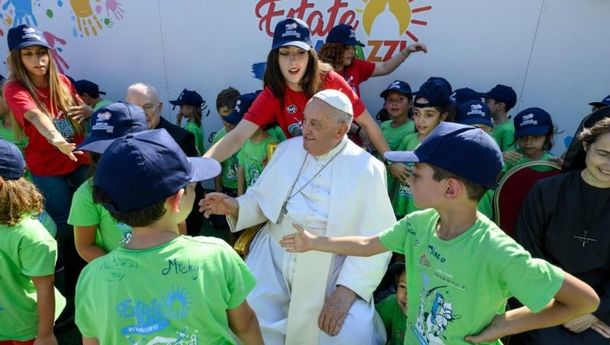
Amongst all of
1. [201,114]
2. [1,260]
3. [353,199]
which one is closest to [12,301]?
[1,260]

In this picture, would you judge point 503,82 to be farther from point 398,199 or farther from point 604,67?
point 398,199

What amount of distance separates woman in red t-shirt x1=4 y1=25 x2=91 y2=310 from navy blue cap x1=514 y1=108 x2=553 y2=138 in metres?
3.22

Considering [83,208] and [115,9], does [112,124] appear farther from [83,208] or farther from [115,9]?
[115,9]

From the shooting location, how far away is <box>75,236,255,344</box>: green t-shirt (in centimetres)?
137

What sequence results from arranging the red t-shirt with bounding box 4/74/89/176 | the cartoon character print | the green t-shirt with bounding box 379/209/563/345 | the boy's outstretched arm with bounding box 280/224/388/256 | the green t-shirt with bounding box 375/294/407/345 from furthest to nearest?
the red t-shirt with bounding box 4/74/89/176, the green t-shirt with bounding box 375/294/407/345, the boy's outstretched arm with bounding box 280/224/388/256, the cartoon character print, the green t-shirt with bounding box 379/209/563/345

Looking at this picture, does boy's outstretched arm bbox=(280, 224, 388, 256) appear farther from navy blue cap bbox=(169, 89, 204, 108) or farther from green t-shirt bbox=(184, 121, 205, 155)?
navy blue cap bbox=(169, 89, 204, 108)

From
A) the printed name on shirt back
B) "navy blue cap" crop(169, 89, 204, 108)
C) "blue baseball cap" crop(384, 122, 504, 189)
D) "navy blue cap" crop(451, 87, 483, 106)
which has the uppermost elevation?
"blue baseball cap" crop(384, 122, 504, 189)

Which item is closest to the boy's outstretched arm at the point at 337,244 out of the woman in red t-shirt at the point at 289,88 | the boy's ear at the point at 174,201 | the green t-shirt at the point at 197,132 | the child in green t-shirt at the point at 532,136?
the boy's ear at the point at 174,201

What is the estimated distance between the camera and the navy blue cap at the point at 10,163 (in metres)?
1.93

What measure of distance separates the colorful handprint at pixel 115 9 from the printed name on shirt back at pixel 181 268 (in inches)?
189

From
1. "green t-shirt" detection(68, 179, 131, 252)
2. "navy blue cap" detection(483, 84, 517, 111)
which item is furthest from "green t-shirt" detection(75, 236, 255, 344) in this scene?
"navy blue cap" detection(483, 84, 517, 111)

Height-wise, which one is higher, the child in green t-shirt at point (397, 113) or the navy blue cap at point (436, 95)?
the navy blue cap at point (436, 95)

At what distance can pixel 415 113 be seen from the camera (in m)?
3.51

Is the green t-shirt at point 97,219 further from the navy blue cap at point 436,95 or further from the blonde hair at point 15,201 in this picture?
the navy blue cap at point 436,95
